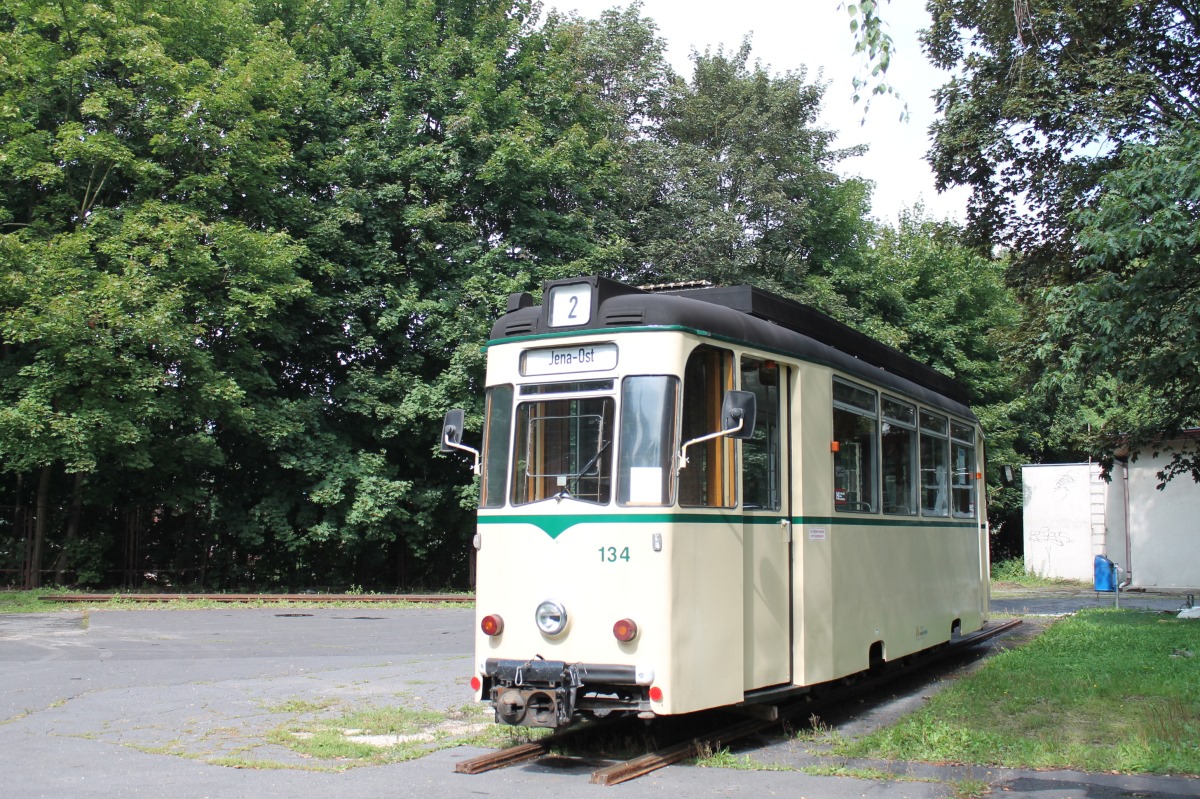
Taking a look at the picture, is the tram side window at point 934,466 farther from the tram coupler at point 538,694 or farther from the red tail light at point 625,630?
the tram coupler at point 538,694

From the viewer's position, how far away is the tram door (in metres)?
7.99

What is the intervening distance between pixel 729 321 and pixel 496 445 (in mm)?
2013

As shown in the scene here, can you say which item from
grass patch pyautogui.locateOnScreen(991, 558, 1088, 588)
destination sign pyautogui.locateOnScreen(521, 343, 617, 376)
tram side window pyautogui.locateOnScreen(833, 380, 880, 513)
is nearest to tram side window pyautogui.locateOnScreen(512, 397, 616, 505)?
destination sign pyautogui.locateOnScreen(521, 343, 617, 376)

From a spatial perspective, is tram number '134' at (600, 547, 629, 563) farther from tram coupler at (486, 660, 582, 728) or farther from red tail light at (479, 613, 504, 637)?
red tail light at (479, 613, 504, 637)

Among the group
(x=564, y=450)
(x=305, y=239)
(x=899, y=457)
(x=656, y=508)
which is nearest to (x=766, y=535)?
(x=656, y=508)

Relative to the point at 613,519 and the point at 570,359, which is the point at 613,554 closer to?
the point at 613,519

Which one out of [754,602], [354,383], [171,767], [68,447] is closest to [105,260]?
[68,447]

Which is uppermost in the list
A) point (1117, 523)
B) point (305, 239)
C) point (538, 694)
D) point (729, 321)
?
point (305, 239)

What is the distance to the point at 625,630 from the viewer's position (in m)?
7.11

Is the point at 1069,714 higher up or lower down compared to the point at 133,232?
lower down

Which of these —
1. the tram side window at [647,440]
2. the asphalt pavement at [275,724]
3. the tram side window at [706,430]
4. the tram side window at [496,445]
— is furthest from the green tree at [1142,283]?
the tram side window at [496,445]

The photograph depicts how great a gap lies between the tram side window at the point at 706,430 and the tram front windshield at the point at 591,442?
20 centimetres

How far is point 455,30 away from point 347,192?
21.5 feet

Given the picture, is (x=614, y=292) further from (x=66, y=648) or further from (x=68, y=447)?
(x=68, y=447)
